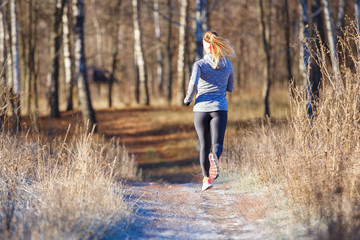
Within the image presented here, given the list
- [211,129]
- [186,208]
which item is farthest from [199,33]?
[186,208]

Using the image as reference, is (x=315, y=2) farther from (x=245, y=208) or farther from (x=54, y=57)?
(x=54, y=57)

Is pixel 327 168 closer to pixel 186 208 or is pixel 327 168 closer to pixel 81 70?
pixel 186 208

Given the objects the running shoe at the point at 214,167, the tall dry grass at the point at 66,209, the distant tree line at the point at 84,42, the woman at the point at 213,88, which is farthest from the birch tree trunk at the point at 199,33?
the tall dry grass at the point at 66,209

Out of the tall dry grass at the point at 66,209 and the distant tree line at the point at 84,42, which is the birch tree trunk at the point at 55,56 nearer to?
the distant tree line at the point at 84,42

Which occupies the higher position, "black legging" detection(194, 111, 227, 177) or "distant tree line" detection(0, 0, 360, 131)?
"distant tree line" detection(0, 0, 360, 131)

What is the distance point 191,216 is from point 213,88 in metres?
1.68

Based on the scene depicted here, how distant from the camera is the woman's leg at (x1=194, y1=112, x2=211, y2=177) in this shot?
6.13 metres

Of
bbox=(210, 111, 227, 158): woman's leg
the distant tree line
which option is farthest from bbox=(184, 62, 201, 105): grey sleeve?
the distant tree line

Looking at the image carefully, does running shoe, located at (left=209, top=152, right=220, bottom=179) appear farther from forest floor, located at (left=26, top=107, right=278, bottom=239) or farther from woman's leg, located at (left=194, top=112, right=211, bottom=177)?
forest floor, located at (left=26, top=107, right=278, bottom=239)

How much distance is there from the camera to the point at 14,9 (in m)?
15.3

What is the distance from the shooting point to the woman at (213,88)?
5.98 meters

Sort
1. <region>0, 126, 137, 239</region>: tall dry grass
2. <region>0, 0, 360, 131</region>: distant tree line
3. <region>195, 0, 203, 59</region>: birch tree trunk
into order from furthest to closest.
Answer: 1. <region>195, 0, 203, 59</region>: birch tree trunk
2. <region>0, 0, 360, 131</region>: distant tree line
3. <region>0, 126, 137, 239</region>: tall dry grass

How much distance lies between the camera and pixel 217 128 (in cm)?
609

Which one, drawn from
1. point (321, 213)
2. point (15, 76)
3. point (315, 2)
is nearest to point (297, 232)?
point (321, 213)
